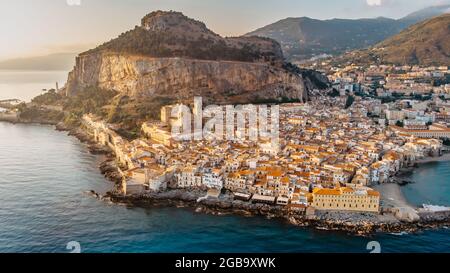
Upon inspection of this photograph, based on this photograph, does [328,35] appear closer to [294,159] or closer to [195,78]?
[195,78]

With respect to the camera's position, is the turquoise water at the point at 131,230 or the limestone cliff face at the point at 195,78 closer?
the turquoise water at the point at 131,230

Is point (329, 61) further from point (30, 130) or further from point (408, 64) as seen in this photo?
point (30, 130)

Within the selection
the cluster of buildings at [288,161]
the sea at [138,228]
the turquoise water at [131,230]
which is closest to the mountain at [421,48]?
the cluster of buildings at [288,161]

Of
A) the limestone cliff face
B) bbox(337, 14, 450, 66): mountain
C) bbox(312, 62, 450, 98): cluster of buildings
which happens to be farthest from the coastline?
bbox(337, 14, 450, 66): mountain

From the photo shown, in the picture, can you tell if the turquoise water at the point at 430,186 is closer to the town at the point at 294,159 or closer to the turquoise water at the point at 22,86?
the town at the point at 294,159

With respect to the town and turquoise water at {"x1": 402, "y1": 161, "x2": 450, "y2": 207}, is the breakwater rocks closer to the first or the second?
the town

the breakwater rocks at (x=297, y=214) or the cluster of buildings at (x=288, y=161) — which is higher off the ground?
the cluster of buildings at (x=288, y=161)

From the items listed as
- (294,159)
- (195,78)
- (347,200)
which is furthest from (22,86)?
(347,200)
